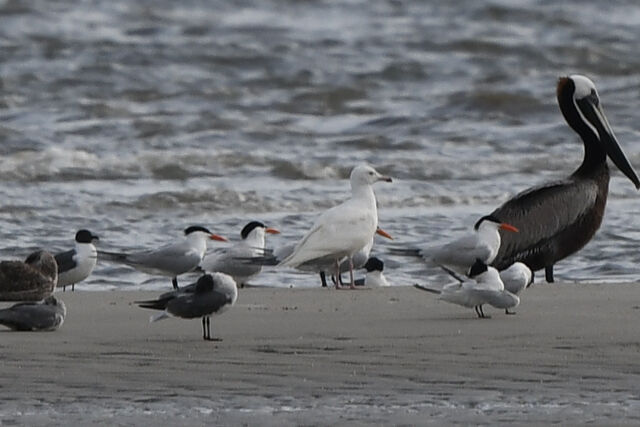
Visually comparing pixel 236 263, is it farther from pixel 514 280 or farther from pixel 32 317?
pixel 32 317

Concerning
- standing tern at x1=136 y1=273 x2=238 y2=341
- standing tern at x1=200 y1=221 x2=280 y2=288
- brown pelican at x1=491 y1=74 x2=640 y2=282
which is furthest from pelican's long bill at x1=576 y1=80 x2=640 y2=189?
standing tern at x1=136 y1=273 x2=238 y2=341

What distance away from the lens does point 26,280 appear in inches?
349

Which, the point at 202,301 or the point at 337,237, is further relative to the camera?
the point at 337,237

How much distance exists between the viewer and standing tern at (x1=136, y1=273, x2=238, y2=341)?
742 cm

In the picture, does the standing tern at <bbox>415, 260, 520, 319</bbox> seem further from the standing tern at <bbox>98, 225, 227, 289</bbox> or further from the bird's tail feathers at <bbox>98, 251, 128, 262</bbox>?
the bird's tail feathers at <bbox>98, 251, 128, 262</bbox>

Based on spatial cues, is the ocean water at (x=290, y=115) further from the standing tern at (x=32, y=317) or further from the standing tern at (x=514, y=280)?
the standing tern at (x=32, y=317)

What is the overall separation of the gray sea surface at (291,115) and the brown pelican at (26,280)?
1301 millimetres

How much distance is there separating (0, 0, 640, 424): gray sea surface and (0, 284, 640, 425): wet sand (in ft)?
8.16

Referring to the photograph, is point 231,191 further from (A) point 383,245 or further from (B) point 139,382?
(B) point 139,382

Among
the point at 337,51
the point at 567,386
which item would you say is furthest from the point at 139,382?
the point at 337,51

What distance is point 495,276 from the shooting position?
812 cm

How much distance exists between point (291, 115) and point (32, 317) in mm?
12472

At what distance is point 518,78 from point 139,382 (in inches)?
666

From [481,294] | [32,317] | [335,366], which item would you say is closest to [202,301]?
[32,317]
